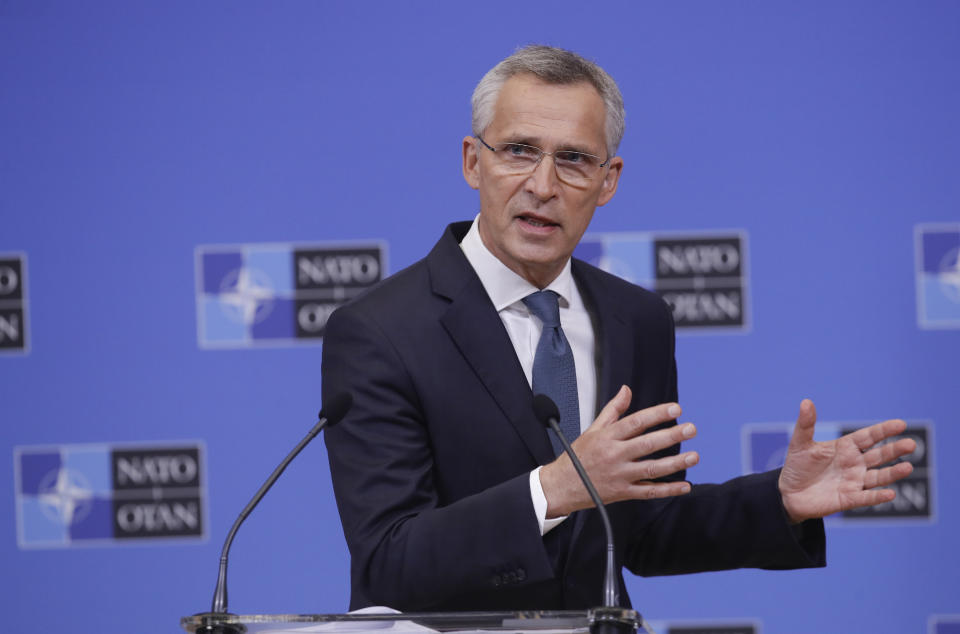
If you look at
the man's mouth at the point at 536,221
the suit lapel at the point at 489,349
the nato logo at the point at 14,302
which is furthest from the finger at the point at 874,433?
the nato logo at the point at 14,302

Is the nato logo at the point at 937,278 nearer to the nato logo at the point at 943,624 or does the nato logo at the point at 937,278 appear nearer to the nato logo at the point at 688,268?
A: the nato logo at the point at 688,268

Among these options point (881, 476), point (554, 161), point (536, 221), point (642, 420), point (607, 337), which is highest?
point (554, 161)

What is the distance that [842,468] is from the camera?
179cm

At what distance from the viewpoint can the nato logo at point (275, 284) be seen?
3.36m

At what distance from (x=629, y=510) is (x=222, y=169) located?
6.42 feet

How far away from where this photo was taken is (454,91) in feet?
11.2

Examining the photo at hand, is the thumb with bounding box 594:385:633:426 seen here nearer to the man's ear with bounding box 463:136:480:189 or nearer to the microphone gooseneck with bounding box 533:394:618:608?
the microphone gooseneck with bounding box 533:394:618:608

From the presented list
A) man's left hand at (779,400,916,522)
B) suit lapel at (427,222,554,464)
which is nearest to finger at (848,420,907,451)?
man's left hand at (779,400,916,522)

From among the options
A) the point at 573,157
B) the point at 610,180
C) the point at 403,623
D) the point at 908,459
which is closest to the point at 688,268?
the point at 908,459

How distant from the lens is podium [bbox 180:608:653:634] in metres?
1.28

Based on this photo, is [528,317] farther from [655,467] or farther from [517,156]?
[655,467]

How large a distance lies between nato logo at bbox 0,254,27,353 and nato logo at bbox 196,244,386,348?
1.87 feet

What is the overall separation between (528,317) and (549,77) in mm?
438

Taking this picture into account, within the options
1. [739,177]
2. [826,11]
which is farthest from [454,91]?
[826,11]
